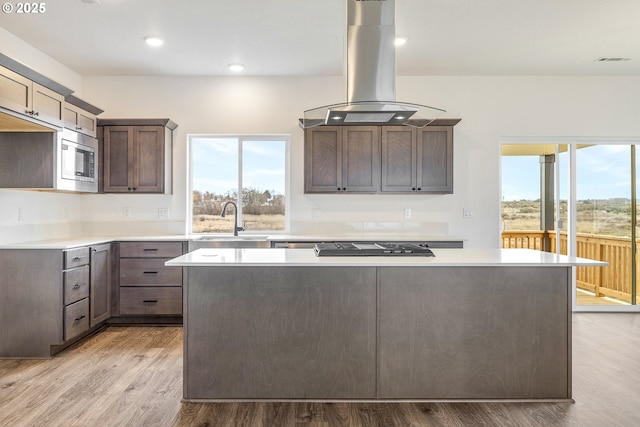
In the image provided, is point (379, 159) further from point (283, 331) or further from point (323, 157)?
point (283, 331)

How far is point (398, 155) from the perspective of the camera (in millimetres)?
4602

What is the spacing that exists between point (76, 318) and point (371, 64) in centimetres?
312

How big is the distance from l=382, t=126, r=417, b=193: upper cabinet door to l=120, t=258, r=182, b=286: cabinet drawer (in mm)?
2368

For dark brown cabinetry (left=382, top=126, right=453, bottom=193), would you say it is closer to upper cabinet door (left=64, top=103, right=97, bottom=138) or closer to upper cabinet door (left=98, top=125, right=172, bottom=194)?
upper cabinet door (left=98, top=125, right=172, bottom=194)

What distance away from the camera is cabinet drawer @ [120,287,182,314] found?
14.1 ft

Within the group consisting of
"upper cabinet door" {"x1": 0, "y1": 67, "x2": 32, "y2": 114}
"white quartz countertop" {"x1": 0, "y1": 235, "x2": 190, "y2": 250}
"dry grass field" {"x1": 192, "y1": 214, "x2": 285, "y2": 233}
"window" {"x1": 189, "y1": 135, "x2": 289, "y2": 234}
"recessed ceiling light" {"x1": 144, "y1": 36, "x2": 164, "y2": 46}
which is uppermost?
"recessed ceiling light" {"x1": 144, "y1": 36, "x2": 164, "y2": 46}

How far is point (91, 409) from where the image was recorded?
8.29ft

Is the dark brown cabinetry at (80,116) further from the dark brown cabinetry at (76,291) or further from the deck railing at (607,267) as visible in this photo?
the deck railing at (607,267)

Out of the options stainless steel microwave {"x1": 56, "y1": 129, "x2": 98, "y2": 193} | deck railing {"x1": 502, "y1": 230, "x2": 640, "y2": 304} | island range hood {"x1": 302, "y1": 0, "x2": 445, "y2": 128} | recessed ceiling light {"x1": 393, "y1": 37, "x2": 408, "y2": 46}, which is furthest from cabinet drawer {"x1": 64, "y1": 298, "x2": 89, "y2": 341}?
deck railing {"x1": 502, "y1": 230, "x2": 640, "y2": 304}

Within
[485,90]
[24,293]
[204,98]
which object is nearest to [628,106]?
[485,90]

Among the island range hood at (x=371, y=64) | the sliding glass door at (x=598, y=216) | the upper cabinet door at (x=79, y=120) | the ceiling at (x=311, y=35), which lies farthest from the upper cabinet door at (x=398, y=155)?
the upper cabinet door at (x=79, y=120)

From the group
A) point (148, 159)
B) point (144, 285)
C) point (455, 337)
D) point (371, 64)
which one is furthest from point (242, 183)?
point (455, 337)

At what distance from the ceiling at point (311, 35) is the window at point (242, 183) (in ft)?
2.72

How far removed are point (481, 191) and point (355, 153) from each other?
158cm
